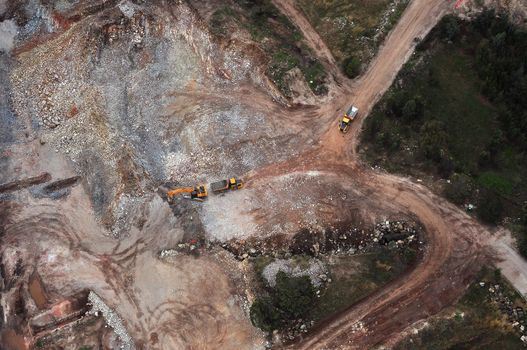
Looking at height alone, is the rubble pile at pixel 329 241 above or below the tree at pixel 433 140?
below

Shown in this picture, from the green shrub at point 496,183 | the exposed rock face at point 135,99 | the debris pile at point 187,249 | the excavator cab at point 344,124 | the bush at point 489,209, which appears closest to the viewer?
the bush at point 489,209

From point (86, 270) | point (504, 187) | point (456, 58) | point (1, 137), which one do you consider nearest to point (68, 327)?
point (86, 270)

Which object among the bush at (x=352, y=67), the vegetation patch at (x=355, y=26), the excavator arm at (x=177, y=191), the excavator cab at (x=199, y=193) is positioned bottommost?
the excavator arm at (x=177, y=191)

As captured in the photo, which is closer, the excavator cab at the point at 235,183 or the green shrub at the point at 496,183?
the green shrub at the point at 496,183

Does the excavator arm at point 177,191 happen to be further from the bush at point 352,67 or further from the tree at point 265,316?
the bush at point 352,67

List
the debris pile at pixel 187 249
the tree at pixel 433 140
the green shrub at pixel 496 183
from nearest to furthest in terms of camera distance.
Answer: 1. the green shrub at pixel 496 183
2. the debris pile at pixel 187 249
3. the tree at pixel 433 140

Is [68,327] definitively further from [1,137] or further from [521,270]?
[521,270]

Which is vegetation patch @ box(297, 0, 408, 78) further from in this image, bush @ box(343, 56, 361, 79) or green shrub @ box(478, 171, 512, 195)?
green shrub @ box(478, 171, 512, 195)

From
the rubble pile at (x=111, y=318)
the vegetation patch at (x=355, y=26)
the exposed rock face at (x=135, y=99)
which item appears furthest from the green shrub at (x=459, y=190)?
the rubble pile at (x=111, y=318)
